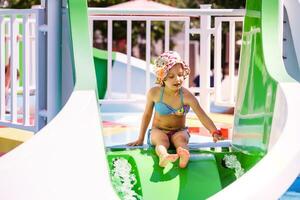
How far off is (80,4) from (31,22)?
12.9 ft

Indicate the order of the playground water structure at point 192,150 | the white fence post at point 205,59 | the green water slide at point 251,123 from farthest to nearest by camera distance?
the white fence post at point 205,59
the green water slide at point 251,123
the playground water structure at point 192,150

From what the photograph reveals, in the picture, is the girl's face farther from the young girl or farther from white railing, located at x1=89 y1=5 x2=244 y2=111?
white railing, located at x1=89 y1=5 x2=244 y2=111

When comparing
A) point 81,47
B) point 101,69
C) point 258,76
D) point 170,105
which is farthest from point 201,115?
point 101,69

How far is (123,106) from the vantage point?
828cm

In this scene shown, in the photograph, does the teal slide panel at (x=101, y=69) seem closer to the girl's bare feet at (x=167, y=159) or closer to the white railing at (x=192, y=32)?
the white railing at (x=192, y=32)

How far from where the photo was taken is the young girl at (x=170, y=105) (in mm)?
3814

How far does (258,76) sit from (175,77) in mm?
486

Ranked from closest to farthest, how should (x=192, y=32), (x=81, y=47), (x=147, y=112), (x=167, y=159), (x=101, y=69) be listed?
(x=167, y=159) < (x=81, y=47) < (x=147, y=112) < (x=192, y=32) < (x=101, y=69)

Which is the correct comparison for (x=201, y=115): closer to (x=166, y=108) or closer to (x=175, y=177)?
(x=166, y=108)

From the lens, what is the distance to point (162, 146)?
3.80m

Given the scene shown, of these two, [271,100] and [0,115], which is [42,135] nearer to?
[271,100]

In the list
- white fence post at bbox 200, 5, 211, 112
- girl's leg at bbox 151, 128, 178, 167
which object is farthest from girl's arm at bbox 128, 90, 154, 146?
white fence post at bbox 200, 5, 211, 112

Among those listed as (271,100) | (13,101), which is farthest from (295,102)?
(13,101)

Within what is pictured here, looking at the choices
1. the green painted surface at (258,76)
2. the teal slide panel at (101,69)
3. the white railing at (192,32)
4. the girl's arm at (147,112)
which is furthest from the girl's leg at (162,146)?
the teal slide panel at (101,69)
